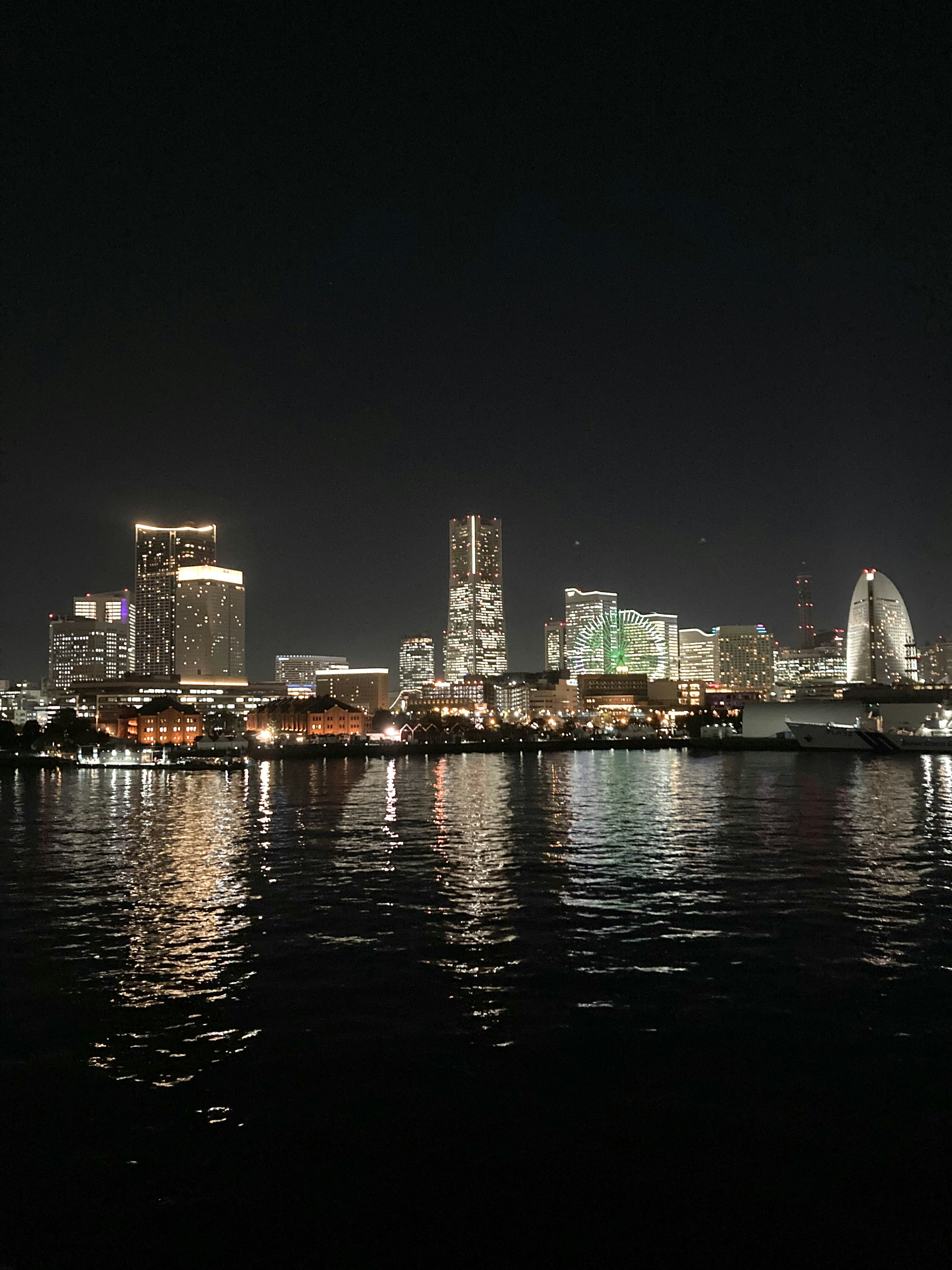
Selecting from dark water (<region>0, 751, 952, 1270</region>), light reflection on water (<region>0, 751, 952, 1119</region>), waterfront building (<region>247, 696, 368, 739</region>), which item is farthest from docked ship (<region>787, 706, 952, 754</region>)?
dark water (<region>0, 751, 952, 1270</region>)

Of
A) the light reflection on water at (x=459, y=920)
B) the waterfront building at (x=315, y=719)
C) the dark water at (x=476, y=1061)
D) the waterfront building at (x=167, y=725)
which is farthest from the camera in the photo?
the waterfront building at (x=315, y=719)

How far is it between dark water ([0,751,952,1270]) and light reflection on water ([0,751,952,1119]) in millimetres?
117

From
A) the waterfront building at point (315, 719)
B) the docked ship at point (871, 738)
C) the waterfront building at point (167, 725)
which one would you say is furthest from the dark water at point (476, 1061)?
the waterfront building at point (315, 719)

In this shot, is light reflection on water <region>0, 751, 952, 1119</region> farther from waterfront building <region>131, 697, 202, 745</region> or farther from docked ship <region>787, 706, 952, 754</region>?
waterfront building <region>131, 697, 202, 745</region>

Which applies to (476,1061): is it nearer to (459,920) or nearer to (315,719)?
(459,920)

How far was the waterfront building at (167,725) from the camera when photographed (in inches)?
6850

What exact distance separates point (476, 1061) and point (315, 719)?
178 meters

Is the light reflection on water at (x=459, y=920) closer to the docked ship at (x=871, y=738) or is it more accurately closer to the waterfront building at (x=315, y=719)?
the docked ship at (x=871, y=738)

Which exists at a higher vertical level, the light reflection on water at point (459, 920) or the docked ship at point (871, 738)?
the light reflection on water at point (459, 920)

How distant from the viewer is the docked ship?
122750 millimetres

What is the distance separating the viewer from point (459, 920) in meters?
21.9

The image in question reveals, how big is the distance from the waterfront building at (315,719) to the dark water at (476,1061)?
15703 cm

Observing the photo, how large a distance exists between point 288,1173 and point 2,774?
107m

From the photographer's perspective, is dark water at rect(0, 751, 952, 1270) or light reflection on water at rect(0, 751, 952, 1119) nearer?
dark water at rect(0, 751, 952, 1270)
